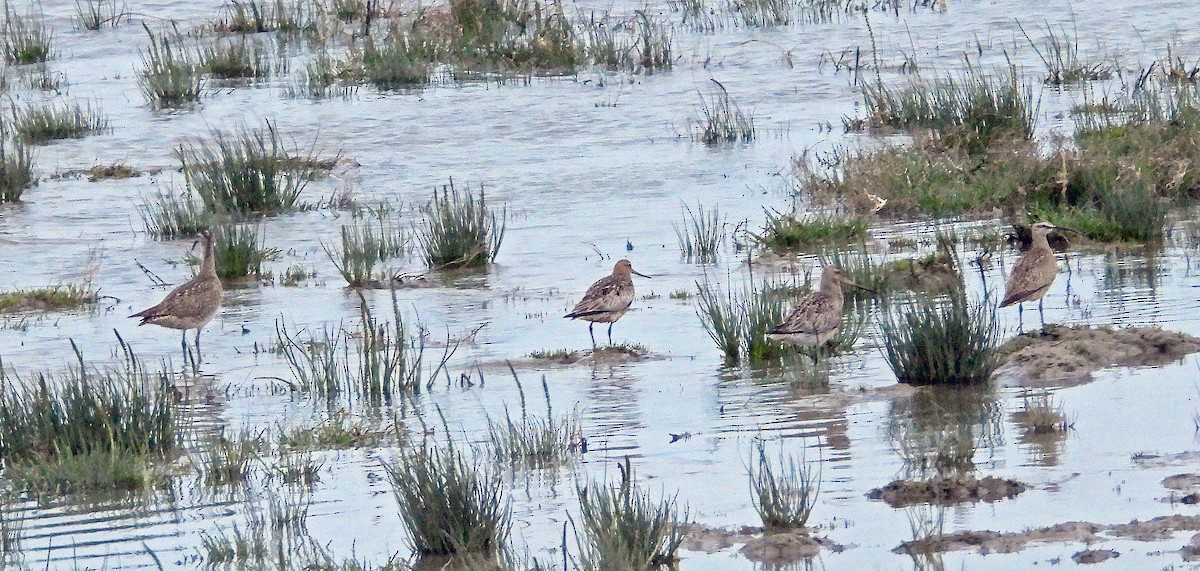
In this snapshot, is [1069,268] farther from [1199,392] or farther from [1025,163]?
[1199,392]

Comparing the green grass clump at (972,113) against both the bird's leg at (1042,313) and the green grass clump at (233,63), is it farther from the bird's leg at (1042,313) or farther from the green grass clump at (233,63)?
the green grass clump at (233,63)

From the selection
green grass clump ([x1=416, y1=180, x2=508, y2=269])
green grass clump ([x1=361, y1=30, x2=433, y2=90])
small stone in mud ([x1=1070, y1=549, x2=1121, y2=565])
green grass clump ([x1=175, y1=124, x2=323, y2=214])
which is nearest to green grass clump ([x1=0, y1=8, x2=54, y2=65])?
green grass clump ([x1=361, y1=30, x2=433, y2=90])

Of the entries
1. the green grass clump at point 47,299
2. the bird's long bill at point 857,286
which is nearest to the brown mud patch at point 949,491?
the bird's long bill at point 857,286

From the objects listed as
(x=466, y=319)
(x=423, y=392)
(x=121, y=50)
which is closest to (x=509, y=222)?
(x=466, y=319)

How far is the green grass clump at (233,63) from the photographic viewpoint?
25266 millimetres

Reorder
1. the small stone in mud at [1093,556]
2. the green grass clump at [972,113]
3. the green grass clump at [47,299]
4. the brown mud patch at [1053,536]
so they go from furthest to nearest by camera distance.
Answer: the green grass clump at [972,113] < the green grass clump at [47,299] < the brown mud patch at [1053,536] < the small stone in mud at [1093,556]

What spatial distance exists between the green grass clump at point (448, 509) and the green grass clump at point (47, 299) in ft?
22.3

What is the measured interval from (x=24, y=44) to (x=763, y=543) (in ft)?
74.5

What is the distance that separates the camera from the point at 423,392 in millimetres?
10156

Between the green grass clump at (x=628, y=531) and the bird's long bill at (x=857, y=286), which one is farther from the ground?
the green grass clump at (x=628, y=531)

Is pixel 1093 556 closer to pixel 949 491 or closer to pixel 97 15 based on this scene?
pixel 949 491

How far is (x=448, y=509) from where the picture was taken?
6.89m

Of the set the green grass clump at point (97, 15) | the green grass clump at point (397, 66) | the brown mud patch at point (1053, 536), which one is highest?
the green grass clump at point (97, 15)

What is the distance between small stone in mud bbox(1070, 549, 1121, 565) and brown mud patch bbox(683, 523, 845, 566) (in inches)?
33.4
